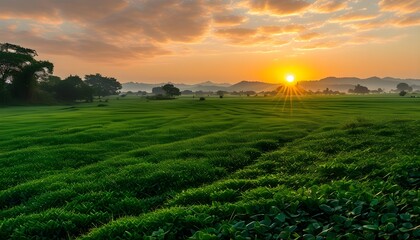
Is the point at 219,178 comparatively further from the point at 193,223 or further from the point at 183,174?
the point at 193,223

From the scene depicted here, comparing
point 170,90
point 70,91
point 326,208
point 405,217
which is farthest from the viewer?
point 170,90

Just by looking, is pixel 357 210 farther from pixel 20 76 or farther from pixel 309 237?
pixel 20 76

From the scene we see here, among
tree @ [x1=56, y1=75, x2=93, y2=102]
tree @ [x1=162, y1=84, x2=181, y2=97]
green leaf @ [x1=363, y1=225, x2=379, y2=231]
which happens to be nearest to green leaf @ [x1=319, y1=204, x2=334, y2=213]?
green leaf @ [x1=363, y1=225, x2=379, y2=231]

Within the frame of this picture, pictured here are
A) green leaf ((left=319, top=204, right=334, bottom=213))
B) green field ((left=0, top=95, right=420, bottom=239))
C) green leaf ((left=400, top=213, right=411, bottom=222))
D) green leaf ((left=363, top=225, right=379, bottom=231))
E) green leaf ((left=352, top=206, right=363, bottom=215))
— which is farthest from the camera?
green leaf ((left=319, top=204, right=334, bottom=213))

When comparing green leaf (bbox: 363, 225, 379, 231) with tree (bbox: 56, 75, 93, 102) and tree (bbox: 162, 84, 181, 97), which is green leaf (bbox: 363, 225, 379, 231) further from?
tree (bbox: 162, 84, 181, 97)

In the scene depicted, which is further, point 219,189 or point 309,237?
point 219,189

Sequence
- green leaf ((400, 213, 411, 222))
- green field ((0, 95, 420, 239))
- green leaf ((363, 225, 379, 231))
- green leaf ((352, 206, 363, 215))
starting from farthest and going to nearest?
green field ((0, 95, 420, 239)) < green leaf ((352, 206, 363, 215)) < green leaf ((400, 213, 411, 222)) < green leaf ((363, 225, 379, 231))

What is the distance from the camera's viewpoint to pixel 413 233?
6.61 metres

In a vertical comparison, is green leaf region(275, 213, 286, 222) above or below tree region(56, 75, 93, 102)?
below

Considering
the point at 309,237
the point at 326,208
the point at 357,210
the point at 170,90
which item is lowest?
the point at 309,237

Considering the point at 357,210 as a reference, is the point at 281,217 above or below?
below

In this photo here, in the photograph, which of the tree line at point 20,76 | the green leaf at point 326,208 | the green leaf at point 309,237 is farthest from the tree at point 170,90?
the green leaf at point 309,237

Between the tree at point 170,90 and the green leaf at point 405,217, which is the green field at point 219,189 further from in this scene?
the tree at point 170,90

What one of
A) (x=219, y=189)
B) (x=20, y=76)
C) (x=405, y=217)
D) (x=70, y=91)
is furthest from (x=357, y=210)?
(x=70, y=91)
